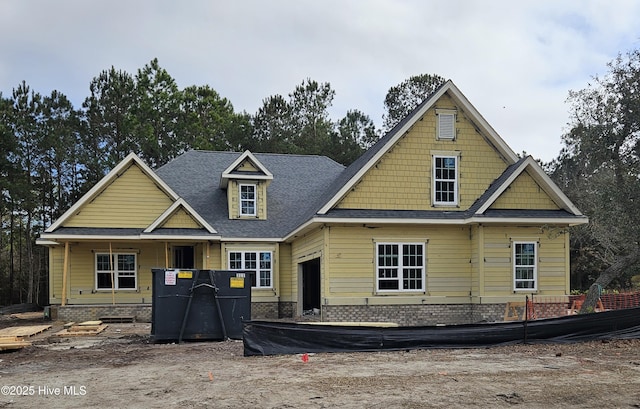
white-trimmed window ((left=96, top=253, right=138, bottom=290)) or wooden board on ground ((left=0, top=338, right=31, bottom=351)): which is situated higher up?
white-trimmed window ((left=96, top=253, right=138, bottom=290))

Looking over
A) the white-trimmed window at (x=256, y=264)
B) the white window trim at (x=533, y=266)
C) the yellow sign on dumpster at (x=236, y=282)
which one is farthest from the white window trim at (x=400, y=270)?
the white-trimmed window at (x=256, y=264)

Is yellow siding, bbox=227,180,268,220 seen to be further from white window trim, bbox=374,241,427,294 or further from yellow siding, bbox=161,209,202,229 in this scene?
white window trim, bbox=374,241,427,294

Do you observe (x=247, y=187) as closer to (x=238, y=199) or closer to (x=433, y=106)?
(x=238, y=199)

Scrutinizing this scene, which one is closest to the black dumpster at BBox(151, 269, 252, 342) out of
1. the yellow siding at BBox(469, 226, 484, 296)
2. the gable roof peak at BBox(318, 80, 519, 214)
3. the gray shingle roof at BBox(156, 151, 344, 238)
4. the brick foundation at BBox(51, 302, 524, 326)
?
the brick foundation at BBox(51, 302, 524, 326)

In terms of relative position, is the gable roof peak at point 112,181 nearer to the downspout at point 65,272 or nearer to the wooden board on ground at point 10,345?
the downspout at point 65,272

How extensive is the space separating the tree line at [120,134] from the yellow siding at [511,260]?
93.4 feet

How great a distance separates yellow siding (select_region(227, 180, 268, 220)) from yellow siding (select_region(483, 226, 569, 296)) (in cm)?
1027

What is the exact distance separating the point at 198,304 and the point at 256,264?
33.3 ft

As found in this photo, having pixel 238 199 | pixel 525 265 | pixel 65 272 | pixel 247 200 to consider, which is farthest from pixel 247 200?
pixel 525 265

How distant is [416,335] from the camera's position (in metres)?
13.0

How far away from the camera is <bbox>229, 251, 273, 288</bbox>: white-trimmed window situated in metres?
25.3

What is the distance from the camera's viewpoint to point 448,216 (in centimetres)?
2019

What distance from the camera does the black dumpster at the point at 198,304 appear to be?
49.5ft

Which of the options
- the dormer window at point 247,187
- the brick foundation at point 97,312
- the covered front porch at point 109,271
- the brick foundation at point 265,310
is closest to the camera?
the brick foundation at point 97,312
